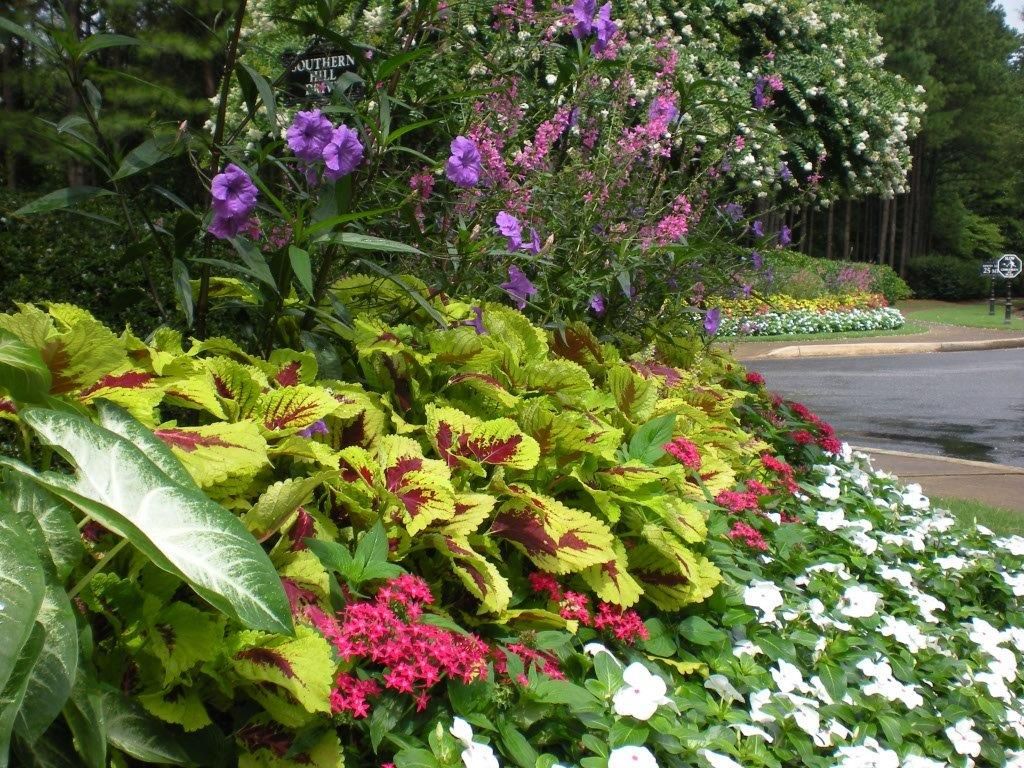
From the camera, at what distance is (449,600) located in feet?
5.70

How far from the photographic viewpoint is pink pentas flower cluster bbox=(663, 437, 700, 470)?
2.46m

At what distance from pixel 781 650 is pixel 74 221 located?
258cm

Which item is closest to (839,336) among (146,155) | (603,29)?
(603,29)

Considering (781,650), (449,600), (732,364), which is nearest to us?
(449,600)

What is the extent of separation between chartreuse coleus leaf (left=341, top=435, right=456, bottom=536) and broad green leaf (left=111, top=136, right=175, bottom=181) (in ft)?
2.36

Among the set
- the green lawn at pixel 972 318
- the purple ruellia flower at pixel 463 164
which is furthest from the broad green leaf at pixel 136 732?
the green lawn at pixel 972 318

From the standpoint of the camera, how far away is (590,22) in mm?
3090

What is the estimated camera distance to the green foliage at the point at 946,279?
3569 centimetres

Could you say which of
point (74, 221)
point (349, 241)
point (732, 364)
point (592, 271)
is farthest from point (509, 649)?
point (732, 364)

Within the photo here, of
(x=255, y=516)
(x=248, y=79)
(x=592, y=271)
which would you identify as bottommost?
(x=255, y=516)

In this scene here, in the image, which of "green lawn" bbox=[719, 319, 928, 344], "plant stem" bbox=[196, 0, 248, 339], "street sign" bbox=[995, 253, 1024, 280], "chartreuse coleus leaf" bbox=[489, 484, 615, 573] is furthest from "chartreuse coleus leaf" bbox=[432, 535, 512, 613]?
A: "street sign" bbox=[995, 253, 1024, 280]

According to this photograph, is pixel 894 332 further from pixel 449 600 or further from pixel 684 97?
pixel 449 600

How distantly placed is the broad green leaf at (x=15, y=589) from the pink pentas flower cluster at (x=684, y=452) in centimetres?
175

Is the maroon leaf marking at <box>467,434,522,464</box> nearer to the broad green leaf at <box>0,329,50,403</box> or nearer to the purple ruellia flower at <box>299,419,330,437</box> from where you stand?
the purple ruellia flower at <box>299,419,330,437</box>
